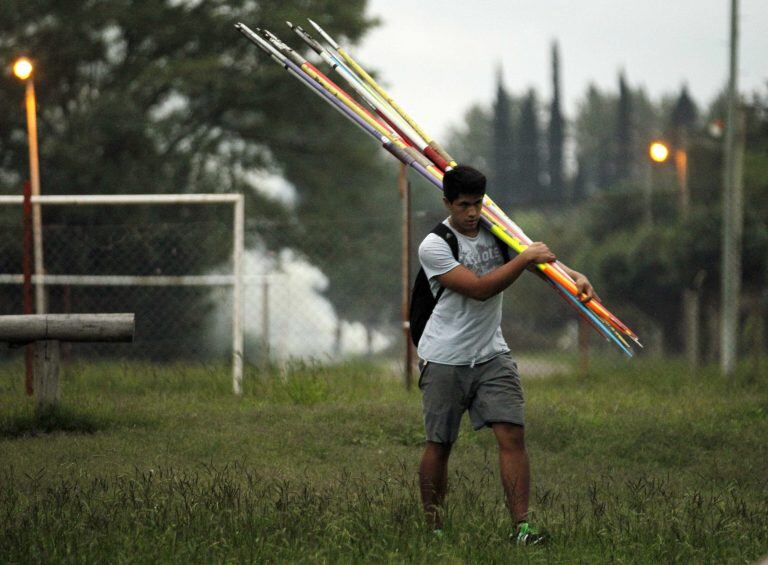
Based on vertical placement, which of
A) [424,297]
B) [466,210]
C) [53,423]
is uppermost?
[466,210]

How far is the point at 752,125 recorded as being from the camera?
30.8 metres

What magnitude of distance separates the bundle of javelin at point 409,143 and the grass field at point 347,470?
93 centimetres

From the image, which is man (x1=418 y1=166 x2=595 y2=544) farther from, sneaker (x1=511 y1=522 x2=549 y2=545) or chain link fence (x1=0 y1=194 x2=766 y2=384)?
chain link fence (x1=0 y1=194 x2=766 y2=384)

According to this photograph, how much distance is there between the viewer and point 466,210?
6133 millimetres

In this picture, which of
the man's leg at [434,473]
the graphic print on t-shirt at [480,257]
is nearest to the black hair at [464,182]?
the graphic print on t-shirt at [480,257]

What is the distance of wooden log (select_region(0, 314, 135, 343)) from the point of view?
9.46 m

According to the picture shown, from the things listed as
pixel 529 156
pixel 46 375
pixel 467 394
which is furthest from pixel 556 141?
pixel 467 394

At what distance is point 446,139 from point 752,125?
261 feet

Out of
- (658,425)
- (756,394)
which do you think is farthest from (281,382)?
(756,394)

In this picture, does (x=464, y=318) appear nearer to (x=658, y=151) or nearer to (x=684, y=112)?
(x=658, y=151)

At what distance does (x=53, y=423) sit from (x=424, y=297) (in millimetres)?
4301

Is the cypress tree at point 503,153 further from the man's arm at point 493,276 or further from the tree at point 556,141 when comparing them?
the man's arm at point 493,276

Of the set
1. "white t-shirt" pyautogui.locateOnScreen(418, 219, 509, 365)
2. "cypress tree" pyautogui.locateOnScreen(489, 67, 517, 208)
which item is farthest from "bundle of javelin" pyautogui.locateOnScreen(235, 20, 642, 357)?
"cypress tree" pyautogui.locateOnScreen(489, 67, 517, 208)

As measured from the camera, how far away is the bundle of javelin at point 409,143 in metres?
6.45
